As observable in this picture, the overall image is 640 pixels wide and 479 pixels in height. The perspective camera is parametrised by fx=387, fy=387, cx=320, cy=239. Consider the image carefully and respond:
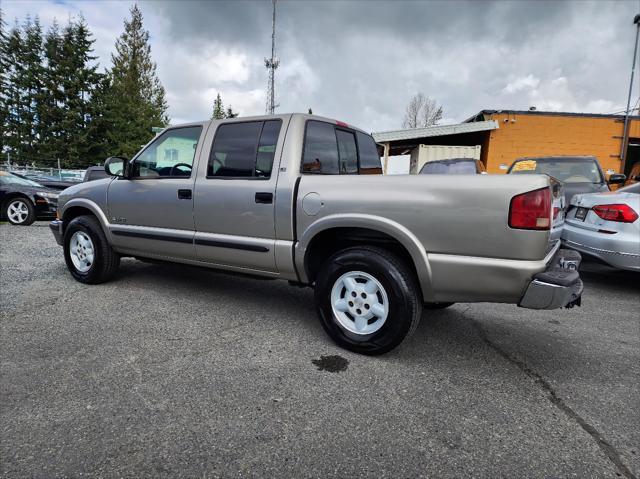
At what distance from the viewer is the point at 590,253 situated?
4.75 m

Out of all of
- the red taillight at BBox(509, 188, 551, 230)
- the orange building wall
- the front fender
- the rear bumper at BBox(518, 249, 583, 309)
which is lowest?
the rear bumper at BBox(518, 249, 583, 309)

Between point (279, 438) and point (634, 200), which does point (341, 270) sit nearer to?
point (279, 438)

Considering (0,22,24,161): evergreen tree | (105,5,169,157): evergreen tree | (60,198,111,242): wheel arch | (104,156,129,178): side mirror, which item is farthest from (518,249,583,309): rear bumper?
(0,22,24,161): evergreen tree

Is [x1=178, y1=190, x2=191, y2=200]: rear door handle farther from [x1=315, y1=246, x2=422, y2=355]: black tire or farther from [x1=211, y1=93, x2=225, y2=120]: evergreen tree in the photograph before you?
[x1=211, y1=93, x2=225, y2=120]: evergreen tree

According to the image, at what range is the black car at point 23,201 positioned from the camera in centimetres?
972

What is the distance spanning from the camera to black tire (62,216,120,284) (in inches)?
174

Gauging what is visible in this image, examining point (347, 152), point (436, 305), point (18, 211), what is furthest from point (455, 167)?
point (18, 211)

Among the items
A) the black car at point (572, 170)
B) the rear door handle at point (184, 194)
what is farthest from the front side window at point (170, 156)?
the black car at point (572, 170)

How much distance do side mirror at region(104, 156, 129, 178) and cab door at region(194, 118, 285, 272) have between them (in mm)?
1108

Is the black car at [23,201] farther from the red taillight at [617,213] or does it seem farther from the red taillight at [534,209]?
the red taillight at [617,213]

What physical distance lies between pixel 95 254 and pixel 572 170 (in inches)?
316

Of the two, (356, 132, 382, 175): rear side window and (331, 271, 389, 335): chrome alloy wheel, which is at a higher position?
(356, 132, 382, 175): rear side window

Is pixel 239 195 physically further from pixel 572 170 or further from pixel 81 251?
pixel 572 170

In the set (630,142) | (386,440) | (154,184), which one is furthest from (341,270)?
(630,142)
